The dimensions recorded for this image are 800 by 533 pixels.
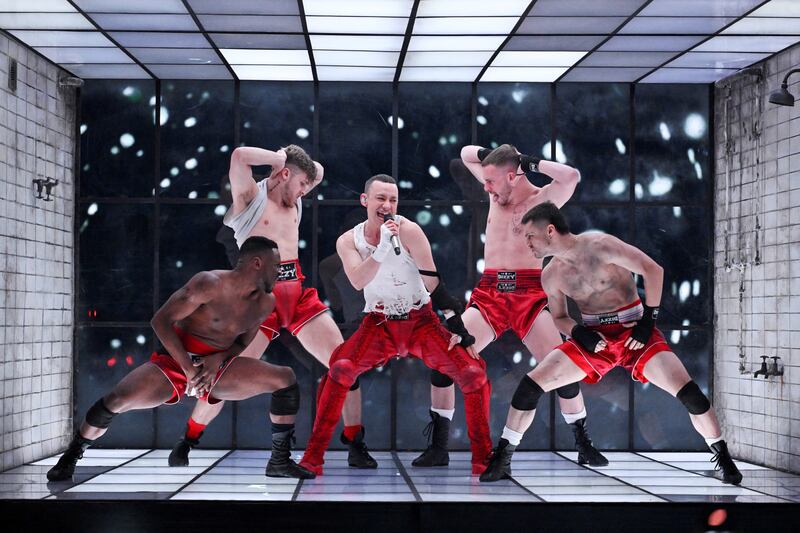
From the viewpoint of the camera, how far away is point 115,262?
729 cm

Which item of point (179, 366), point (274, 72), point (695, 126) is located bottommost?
point (179, 366)

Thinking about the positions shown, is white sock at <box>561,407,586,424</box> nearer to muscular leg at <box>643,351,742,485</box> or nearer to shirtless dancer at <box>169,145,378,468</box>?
muscular leg at <box>643,351,742,485</box>

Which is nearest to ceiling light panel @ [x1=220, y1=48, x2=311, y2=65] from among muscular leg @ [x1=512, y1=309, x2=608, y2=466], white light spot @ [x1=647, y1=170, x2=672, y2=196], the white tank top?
the white tank top

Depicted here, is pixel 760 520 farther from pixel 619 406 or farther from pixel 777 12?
pixel 777 12

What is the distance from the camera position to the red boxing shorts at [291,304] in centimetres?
671

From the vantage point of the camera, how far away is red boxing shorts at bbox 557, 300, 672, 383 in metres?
6.30

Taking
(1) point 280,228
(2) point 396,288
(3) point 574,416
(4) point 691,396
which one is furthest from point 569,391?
(1) point 280,228

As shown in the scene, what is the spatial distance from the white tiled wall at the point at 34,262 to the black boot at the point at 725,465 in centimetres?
469

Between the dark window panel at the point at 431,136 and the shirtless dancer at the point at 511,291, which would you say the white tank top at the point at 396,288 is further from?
the dark window panel at the point at 431,136

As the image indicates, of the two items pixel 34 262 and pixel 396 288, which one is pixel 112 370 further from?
pixel 396 288

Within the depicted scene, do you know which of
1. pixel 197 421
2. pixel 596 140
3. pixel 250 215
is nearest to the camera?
pixel 197 421

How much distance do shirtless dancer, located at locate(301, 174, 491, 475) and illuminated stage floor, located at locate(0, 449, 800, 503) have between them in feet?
1.19

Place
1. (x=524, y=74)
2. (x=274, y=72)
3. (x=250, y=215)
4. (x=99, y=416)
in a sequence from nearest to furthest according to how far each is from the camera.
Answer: (x=99, y=416) → (x=250, y=215) → (x=274, y=72) → (x=524, y=74)

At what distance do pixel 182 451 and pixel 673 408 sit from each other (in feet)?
12.5
